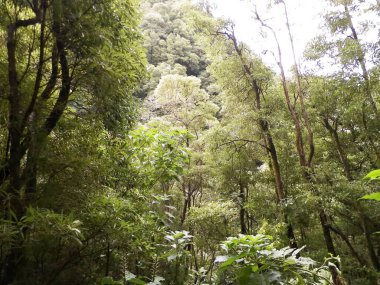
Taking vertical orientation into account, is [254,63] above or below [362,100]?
above

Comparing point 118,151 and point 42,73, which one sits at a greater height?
point 42,73

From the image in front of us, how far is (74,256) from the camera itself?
66.6 inches

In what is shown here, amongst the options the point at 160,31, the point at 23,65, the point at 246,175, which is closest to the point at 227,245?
the point at 23,65

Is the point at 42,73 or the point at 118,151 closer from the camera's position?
the point at 42,73

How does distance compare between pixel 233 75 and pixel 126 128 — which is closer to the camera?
pixel 126 128

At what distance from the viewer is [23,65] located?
7.24 feet

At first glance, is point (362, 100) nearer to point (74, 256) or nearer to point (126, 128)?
point (126, 128)

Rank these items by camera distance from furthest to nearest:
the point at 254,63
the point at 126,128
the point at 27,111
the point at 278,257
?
1. the point at 254,63
2. the point at 126,128
3. the point at 27,111
4. the point at 278,257

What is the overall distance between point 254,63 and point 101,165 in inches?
264

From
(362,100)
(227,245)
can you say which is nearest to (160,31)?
(362,100)

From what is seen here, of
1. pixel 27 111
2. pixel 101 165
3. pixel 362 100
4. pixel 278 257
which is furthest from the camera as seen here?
pixel 362 100

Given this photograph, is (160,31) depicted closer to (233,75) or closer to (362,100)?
(233,75)

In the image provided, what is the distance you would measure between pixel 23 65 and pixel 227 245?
1.88m

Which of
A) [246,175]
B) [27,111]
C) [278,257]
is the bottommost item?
[278,257]
